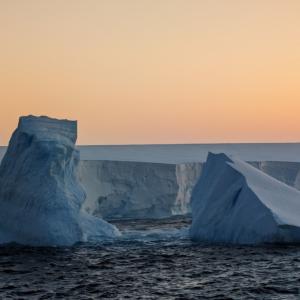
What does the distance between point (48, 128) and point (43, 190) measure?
2919mm

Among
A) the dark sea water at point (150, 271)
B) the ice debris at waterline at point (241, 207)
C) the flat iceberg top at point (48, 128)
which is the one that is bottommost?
the dark sea water at point (150, 271)

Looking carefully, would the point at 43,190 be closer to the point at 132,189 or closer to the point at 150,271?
the point at 150,271

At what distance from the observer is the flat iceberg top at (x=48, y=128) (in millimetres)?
22875

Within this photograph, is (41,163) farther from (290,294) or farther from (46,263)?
(290,294)

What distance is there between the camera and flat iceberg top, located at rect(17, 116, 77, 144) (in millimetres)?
22875

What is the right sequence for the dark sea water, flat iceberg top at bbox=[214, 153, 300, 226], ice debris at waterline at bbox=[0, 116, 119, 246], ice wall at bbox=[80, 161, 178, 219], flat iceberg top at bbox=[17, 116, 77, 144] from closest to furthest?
the dark sea water < flat iceberg top at bbox=[214, 153, 300, 226] < ice debris at waterline at bbox=[0, 116, 119, 246] < flat iceberg top at bbox=[17, 116, 77, 144] < ice wall at bbox=[80, 161, 178, 219]

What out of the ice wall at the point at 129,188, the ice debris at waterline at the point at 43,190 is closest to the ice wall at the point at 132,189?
the ice wall at the point at 129,188

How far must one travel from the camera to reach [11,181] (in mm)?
22234

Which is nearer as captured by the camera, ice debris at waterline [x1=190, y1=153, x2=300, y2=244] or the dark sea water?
the dark sea water

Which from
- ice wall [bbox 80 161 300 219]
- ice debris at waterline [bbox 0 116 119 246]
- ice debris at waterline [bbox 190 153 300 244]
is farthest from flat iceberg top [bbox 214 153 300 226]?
ice wall [bbox 80 161 300 219]

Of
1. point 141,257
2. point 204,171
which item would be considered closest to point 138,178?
point 204,171

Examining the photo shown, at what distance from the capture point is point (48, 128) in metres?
23.3

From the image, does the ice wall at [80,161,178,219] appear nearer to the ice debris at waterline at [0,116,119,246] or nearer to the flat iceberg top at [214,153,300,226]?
the ice debris at waterline at [0,116,119,246]

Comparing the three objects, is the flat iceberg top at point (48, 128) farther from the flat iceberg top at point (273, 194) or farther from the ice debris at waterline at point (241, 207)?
the flat iceberg top at point (273, 194)
